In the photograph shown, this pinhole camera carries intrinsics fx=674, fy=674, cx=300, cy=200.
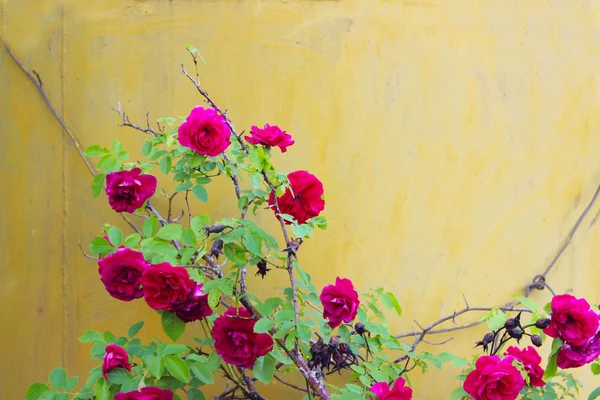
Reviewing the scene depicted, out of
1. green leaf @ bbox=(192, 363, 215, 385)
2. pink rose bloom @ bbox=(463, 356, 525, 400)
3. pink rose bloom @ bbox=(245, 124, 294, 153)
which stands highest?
pink rose bloom @ bbox=(245, 124, 294, 153)

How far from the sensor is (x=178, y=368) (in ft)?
5.57

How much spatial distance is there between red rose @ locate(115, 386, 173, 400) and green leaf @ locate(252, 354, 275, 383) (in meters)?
0.23

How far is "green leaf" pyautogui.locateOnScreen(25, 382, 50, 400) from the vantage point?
1749 millimetres

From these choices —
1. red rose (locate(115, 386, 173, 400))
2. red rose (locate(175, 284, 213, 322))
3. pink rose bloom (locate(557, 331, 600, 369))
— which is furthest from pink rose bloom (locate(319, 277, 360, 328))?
pink rose bloom (locate(557, 331, 600, 369))

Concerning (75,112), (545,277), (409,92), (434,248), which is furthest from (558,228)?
(75,112)

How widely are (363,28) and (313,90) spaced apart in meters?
0.27

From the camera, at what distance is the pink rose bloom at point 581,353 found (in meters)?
1.68

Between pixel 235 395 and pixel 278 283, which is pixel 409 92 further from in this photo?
pixel 235 395

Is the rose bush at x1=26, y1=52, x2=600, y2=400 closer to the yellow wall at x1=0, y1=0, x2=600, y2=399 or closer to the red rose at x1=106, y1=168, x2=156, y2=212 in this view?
the red rose at x1=106, y1=168, x2=156, y2=212

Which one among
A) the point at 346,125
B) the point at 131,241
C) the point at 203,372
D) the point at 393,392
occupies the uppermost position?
the point at 346,125

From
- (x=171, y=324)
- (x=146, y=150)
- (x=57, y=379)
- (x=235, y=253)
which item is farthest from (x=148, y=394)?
(x=146, y=150)

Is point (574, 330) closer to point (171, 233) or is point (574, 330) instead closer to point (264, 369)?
point (264, 369)

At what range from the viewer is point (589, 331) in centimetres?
164

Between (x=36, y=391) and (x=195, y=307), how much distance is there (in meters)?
0.47
